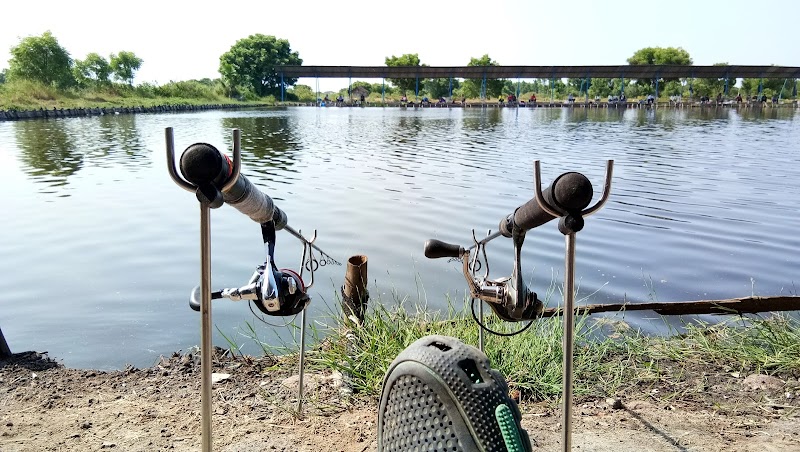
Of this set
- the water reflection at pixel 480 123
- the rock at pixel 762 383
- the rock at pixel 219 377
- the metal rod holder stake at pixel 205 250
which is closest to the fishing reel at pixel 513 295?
the metal rod holder stake at pixel 205 250

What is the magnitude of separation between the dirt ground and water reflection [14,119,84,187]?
10.6 m

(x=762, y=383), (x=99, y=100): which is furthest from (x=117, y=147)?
(x=99, y=100)

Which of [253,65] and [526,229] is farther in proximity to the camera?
[253,65]

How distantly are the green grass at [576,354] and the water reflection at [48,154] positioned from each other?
11.1 meters

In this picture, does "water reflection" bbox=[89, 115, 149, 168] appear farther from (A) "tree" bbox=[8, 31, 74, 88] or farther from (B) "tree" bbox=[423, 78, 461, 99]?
(B) "tree" bbox=[423, 78, 461, 99]

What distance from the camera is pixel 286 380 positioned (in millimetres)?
3363

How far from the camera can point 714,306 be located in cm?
370

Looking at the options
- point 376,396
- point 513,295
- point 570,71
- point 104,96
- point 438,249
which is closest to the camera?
point 513,295

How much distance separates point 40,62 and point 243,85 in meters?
26.1

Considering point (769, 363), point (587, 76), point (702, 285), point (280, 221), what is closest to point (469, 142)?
point (702, 285)

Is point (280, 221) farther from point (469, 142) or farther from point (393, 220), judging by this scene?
point (469, 142)

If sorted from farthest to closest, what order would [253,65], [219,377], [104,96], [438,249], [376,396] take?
1. [253,65]
2. [104,96]
3. [219,377]
4. [376,396]
5. [438,249]

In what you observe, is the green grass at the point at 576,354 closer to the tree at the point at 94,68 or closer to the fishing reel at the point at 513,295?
the fishing reel at the point at 513,295

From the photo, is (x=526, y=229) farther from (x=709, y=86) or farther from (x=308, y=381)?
(x=709, y=86)
